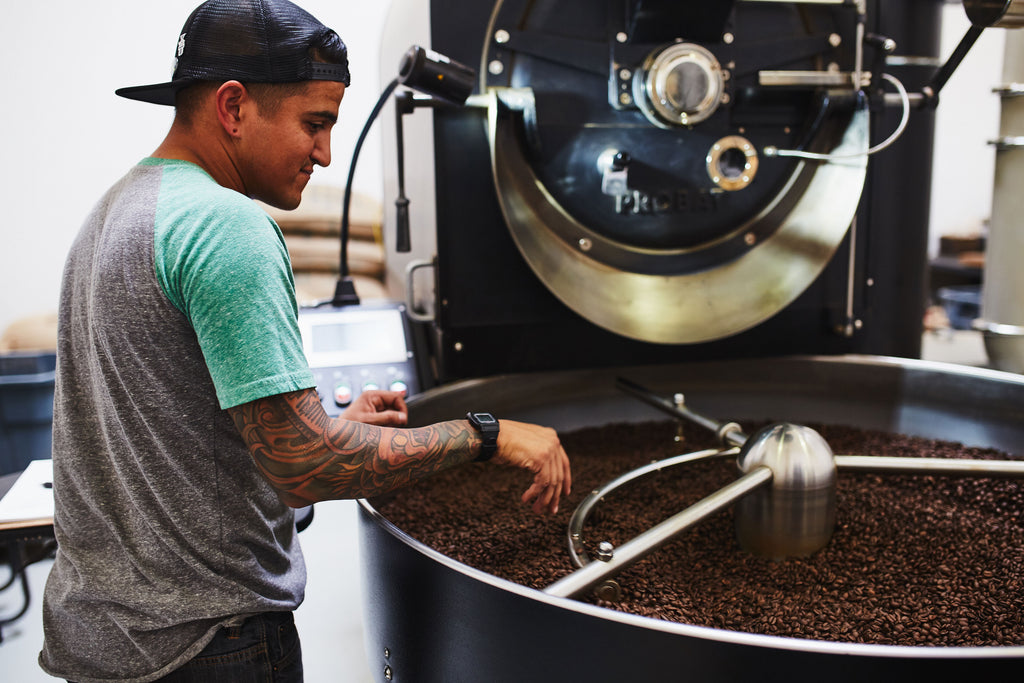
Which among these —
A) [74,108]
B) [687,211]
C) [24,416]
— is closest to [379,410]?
[687,211]

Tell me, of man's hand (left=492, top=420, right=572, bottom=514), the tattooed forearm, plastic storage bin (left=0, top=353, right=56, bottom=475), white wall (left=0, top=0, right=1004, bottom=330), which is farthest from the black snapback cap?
plastic storage bin (left=0, top=353, right=56, bottom=475)

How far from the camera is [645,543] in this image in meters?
0.90

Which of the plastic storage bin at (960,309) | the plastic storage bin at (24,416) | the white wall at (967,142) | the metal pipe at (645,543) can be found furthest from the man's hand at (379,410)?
the white wall at (967,142)

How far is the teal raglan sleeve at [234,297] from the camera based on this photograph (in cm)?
72

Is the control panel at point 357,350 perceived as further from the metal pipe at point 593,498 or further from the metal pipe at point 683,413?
the metal pipe at point 593,498

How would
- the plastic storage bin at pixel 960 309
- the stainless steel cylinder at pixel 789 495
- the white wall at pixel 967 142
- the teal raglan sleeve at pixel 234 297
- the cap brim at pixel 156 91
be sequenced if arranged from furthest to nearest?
the white wall at pixel 967 142, the plastic storage bin at pixel 960 309, the stainless steel cylinder at pixel 789 495, the cap brim at pixel 156 91, the teal raglan sleeve at pixel 234 297

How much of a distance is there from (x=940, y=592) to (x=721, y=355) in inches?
Answer: 28.4

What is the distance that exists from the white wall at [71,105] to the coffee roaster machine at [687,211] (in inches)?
21.9

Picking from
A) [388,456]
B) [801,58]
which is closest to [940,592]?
[388,456]

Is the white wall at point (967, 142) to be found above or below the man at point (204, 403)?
above

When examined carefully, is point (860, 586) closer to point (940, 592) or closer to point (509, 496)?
point (940, 592)

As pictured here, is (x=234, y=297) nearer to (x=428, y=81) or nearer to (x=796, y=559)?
(x=428, y=81)

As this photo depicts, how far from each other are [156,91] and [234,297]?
0.38 meters

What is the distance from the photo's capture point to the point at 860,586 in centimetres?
106
